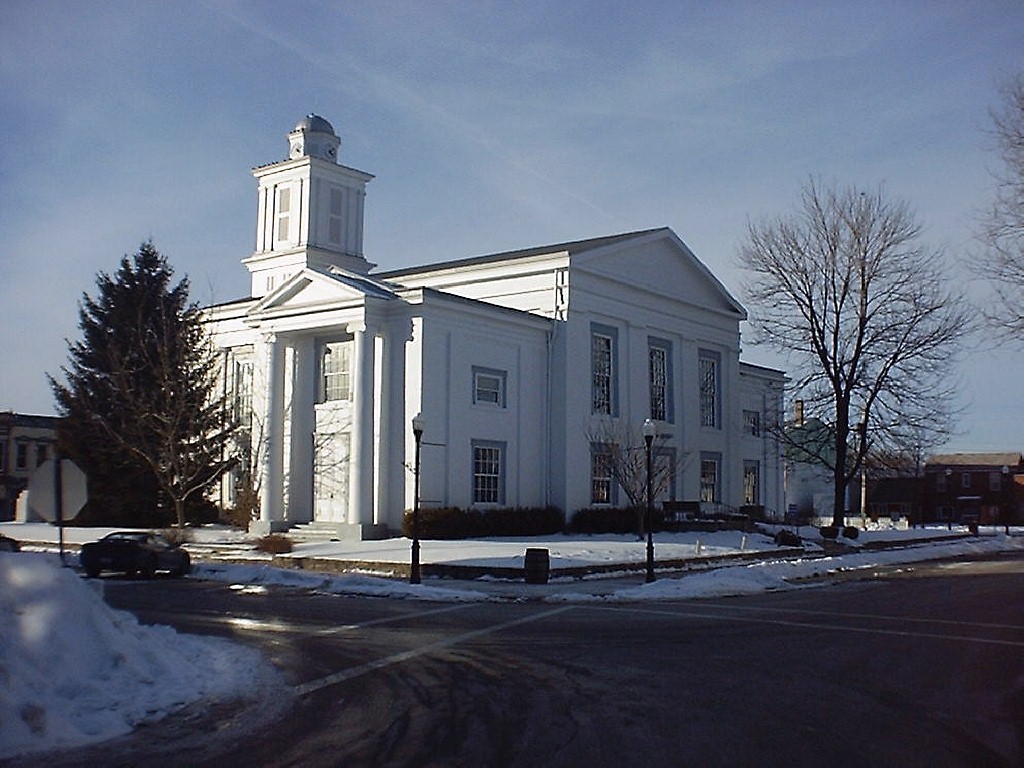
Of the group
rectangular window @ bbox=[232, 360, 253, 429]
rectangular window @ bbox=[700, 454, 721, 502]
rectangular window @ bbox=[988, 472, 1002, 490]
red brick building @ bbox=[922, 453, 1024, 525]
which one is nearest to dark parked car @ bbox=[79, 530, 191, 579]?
rectangular window @ bbox=[232, 360, 253, 429]

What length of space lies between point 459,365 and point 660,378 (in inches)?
492

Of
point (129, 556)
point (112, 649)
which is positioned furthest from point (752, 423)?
point (112, 649)

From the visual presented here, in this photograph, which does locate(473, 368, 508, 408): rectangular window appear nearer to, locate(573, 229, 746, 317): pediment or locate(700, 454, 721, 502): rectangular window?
locate(573, 229, 746, 317): pediment

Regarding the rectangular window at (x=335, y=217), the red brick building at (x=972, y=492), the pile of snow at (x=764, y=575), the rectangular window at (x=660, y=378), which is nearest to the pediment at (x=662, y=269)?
the rectangular window at (x=660, y=378)

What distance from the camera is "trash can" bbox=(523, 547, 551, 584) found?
81.6 feet

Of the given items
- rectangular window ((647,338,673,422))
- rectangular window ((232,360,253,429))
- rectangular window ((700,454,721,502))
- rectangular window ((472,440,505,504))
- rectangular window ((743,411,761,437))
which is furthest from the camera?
rectangular window ((743,411,761,437))

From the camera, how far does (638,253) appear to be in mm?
44688

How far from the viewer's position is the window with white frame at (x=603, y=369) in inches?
1666

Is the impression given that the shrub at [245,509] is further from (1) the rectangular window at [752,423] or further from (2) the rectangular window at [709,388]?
(1) the rectangular window at [752,423]

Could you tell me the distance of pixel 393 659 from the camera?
43.3 ft

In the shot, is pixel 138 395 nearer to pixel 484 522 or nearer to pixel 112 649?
pixel 484 522

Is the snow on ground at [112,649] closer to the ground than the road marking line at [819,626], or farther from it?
farther from it

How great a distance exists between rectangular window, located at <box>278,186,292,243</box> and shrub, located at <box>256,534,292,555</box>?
63.5 ft

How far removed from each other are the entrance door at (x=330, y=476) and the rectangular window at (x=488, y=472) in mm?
4507
